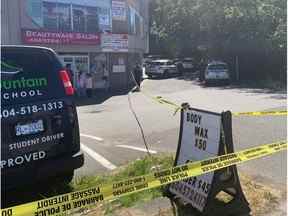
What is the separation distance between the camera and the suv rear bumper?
17.1ft

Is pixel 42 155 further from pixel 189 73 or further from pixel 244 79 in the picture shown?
pixel 189 73

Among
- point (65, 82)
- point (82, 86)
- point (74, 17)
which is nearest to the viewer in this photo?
point (65, 82)

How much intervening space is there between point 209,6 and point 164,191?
98.7 feet

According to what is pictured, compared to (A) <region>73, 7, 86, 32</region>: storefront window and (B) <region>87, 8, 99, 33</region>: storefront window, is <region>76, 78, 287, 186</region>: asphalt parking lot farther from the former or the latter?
(B) <region>87, 8, 99, 33</region>: storefront window

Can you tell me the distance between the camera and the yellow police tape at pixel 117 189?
12.3ft

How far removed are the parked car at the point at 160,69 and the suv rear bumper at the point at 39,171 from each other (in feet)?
111

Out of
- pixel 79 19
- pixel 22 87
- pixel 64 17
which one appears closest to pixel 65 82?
pixel 22 87

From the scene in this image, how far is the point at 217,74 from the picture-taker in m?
31.5

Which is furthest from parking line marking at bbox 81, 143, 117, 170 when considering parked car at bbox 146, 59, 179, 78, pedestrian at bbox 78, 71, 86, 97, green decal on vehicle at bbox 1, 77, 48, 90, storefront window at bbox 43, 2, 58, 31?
parked car at bbox 146, 59, 179, 78

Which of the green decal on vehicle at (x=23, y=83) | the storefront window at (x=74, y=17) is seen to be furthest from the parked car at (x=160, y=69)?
the green decal on vehicle at (x=23, y=83)

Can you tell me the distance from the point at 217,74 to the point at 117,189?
2793 centimetres

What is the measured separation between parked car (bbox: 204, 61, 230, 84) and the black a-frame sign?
26.4 m

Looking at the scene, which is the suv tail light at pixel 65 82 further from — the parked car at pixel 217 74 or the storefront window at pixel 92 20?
the parked car at pixel 217 74

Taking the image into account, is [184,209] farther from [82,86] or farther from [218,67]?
[218,67]
